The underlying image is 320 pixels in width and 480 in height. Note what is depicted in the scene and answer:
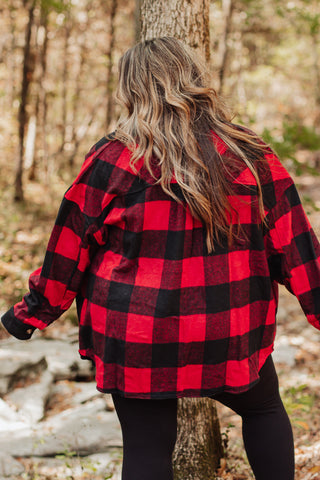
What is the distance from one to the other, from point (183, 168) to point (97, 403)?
2798 mm

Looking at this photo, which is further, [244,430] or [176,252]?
[244,430]

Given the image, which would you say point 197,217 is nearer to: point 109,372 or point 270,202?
point 270,202

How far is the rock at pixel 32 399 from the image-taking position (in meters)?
3.51

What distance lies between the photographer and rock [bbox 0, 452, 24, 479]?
254 centimetres

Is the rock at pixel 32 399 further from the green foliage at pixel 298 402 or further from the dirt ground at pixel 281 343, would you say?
the green foliage at pixel 298 402

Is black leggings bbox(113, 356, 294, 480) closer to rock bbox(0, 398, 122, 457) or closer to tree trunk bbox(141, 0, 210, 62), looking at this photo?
rock bbox(0, 398, 122, 457)

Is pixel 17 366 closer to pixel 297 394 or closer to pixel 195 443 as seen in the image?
pixel 195 443

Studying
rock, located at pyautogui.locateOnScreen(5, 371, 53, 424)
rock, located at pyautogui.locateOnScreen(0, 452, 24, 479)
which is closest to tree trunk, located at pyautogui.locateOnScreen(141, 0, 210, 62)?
rock, located at pyautogui.locateOnScreen(0, 452, 24, 479)

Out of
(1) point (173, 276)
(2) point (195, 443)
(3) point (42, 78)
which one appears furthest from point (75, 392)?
(3) point (42, 78)

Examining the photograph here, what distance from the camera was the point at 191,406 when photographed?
2.45 metres

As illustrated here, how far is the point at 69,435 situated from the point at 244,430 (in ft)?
5.63

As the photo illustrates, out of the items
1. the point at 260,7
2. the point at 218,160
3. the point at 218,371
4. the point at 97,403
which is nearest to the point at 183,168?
the point at 218,160

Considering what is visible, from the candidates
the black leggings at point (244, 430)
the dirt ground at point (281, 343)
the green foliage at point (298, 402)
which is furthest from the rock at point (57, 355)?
the black leggings at point (244, 430)

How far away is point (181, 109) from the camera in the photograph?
155 centimetres
